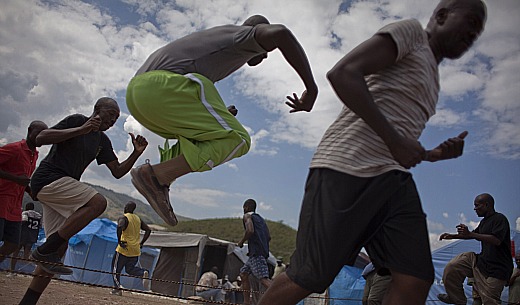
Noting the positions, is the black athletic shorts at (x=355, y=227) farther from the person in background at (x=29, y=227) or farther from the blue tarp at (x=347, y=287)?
the blue tarp at (x=347, y=287)

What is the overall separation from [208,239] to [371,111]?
14568mm

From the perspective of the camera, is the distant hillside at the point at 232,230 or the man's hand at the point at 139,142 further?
the distant hillside at the point at 232,230

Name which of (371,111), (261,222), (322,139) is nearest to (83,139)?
(322,139)

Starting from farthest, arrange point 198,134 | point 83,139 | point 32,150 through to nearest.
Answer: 1. point 32,150
2. point 83,139
3. point 198,134

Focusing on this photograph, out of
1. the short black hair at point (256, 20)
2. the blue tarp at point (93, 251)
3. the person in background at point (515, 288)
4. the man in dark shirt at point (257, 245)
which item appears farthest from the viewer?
the blue tarp at point (93, 251)

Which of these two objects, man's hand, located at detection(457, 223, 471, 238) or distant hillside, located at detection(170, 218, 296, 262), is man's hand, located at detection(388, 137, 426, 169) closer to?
man's hand, located at detection(457, 223, 471, 238)

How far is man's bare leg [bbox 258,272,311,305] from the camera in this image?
2020 mm

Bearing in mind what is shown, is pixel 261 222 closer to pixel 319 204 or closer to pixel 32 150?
pixel 32 150

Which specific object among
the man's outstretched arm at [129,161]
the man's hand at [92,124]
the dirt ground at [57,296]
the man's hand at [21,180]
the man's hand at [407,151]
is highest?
the man's hand at [92,124]

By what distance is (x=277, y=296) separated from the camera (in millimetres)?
2057

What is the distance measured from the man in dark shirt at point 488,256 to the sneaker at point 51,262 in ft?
15.2

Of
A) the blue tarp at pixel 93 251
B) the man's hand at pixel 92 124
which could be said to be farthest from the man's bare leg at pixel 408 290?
the blue tarp at pixel 93 251

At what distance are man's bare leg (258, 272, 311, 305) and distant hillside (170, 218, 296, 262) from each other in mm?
34596

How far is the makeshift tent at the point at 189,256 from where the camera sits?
15615 mm
